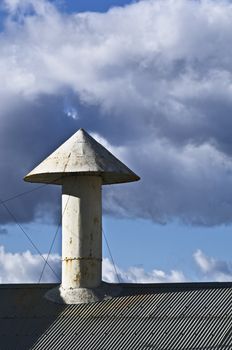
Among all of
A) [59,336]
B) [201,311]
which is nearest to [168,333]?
[201,311]

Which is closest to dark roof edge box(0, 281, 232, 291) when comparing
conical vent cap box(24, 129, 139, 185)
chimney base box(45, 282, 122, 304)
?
chimney base box(45, 282, 122, 304)

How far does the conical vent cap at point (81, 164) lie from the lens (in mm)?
39906

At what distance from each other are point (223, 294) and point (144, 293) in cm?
349

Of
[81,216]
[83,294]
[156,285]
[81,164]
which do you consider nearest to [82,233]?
[81,216]

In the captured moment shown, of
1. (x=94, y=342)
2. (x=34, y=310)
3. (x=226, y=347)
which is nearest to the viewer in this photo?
(x=226, y=347)

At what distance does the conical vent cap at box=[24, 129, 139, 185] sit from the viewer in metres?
39.9

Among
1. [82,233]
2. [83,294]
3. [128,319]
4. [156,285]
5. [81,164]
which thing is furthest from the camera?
[156,285]

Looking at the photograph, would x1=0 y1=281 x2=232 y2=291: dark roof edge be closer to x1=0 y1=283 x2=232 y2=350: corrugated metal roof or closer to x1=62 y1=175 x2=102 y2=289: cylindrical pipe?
x1=0 y1=283 x2=232 y2=350: corrugated metal roof

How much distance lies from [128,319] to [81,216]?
13.4ft

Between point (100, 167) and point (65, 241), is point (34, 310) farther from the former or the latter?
point (100, 167)

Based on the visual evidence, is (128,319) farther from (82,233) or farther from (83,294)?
(82,233)

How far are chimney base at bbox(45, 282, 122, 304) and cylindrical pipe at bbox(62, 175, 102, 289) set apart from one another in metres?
0.16

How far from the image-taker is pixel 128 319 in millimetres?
37312

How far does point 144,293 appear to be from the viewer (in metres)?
39.8
